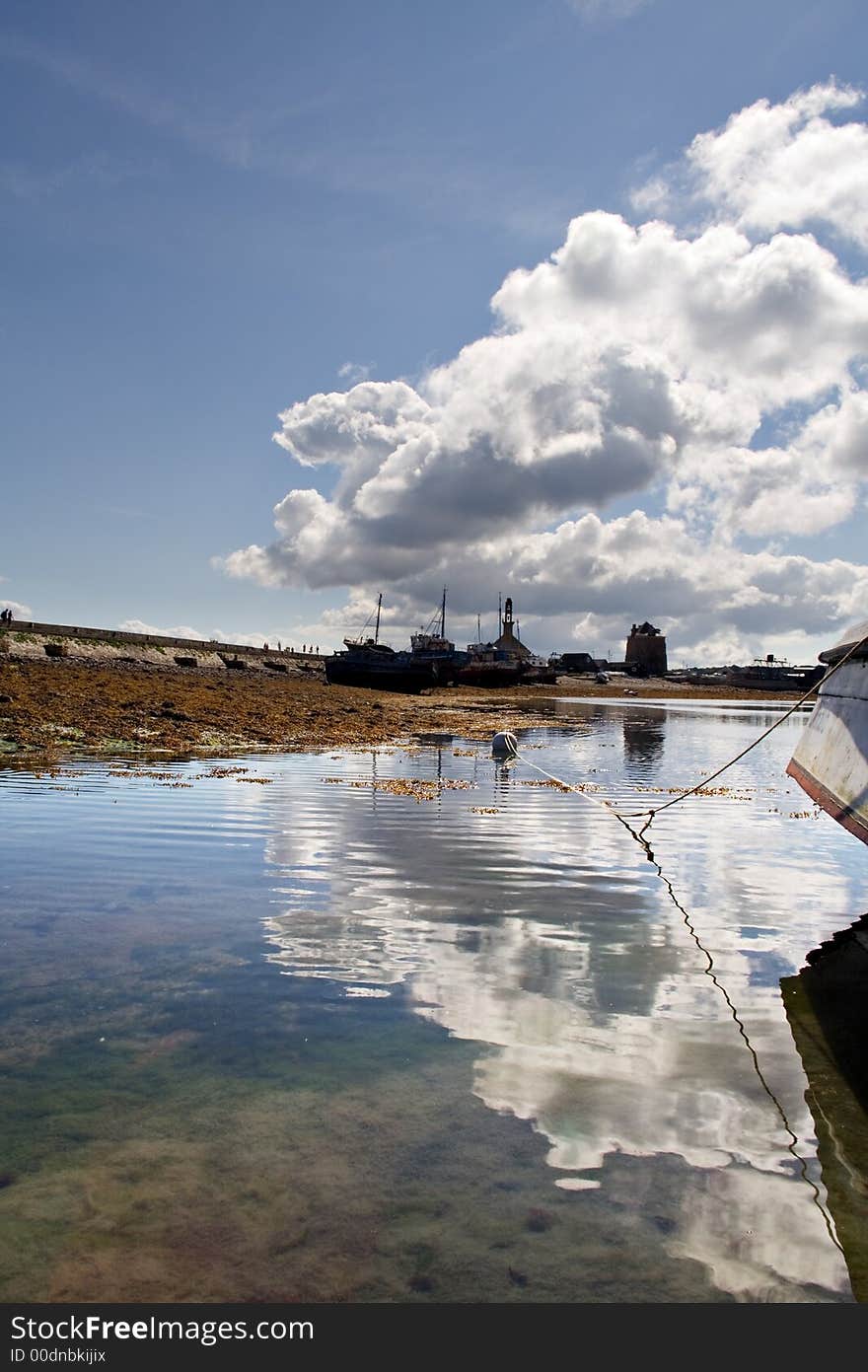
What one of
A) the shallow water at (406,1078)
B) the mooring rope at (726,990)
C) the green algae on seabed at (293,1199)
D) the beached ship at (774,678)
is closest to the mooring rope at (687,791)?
the mooring rope at (726,990)

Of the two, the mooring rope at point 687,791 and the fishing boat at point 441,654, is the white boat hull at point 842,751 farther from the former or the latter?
the fishing boat at point 441,654

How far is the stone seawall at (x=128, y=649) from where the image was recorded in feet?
178

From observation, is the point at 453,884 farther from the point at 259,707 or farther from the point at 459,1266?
the point at 259,707

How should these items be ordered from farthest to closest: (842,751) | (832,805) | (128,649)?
(128,649) < (842,751) < (832,805)

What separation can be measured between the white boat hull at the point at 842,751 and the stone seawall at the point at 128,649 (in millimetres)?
45480

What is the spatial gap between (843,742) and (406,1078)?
584cm

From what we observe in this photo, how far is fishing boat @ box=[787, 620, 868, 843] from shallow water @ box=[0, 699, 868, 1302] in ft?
4.02

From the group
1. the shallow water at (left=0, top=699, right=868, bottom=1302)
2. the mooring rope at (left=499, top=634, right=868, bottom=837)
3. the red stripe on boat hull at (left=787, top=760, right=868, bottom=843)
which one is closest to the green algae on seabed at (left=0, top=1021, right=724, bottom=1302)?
the shallow water at (left=0, top=699, right=868, bottom=1302)

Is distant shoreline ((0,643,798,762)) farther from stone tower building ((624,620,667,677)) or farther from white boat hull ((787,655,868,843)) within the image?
stone tower building ((624,620,667,677))

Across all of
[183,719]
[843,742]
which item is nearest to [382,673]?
[183,719]

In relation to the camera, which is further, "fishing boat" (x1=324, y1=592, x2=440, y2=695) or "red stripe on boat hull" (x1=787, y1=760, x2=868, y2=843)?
"fishing boat" (x1=324, y1=592, x2=440, y2=695)

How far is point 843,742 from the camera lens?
8.21 metres

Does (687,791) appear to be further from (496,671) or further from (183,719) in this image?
(496,671)

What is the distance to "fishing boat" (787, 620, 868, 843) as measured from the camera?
7270 millimetres
